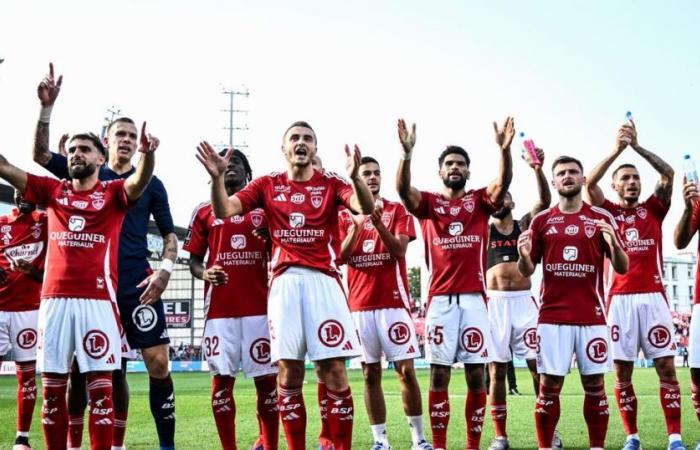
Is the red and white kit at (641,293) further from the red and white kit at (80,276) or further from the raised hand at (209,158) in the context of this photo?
the red and white kit at (80,276)

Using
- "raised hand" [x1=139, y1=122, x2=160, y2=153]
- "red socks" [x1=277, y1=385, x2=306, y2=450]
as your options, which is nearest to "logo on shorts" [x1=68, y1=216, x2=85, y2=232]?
"raised hand" [x1=139, y1=122, x2=160, y2=153]

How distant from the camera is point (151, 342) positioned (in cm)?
763

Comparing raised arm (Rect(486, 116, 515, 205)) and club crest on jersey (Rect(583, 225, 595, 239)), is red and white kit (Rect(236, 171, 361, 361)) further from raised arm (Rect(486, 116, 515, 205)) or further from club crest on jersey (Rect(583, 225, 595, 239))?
club crest on jersey (Rect(583, 225, 595, 239))

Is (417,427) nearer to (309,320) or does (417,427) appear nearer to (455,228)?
(455,228)

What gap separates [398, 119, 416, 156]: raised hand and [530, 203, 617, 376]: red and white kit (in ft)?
5.64

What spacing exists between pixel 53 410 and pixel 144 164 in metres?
2.17

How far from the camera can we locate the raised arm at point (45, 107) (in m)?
6.99

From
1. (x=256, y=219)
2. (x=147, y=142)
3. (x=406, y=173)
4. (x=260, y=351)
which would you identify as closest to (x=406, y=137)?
(x=406, y=173)

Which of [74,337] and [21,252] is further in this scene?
[21,252]

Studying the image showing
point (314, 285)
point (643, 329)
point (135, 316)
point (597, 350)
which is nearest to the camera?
point (314, 285)

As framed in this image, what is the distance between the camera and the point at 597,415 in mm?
7648

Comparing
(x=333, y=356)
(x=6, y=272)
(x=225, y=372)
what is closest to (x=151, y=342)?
(x=225, y=372)

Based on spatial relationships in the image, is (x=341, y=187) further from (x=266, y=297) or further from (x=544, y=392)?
(x=544, y=392)

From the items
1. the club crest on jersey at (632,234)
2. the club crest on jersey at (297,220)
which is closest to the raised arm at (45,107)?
the club crest on jersey at (297,220)
